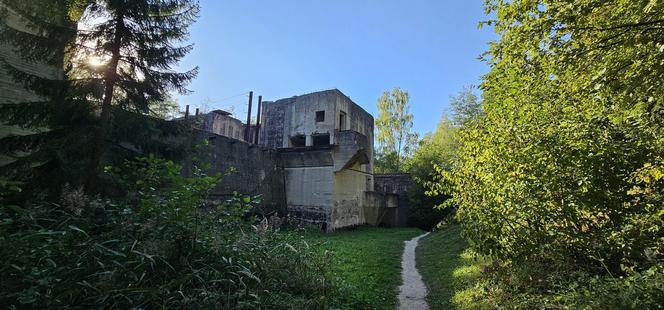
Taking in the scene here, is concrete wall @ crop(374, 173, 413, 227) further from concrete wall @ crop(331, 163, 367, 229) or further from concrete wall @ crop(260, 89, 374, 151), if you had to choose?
concrete wall @ crop(260, 89, 374, 151)

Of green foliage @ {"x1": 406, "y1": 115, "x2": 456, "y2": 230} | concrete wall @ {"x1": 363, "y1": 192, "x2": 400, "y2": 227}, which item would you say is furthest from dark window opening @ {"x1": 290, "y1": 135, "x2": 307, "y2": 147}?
green foliage @ {"x1": 406, "y1": 115, "x2": 456, "y2": 230}

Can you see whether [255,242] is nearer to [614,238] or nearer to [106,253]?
[106,253]

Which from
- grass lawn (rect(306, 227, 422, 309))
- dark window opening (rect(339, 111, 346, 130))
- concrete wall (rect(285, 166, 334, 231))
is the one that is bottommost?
grass lawn (rect(306, 227, 422, 309))

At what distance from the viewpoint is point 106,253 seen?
3135mm

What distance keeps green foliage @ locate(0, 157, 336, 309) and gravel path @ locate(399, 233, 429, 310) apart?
2051 millimetres

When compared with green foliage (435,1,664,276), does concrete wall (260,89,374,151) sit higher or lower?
higher

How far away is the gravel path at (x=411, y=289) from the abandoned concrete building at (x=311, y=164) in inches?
285

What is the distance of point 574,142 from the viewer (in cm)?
430

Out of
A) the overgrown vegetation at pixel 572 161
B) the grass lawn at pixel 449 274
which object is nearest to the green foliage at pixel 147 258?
the grass lawn at pixel 449 274

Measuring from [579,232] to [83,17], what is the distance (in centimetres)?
830

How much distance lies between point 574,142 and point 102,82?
23.5ft

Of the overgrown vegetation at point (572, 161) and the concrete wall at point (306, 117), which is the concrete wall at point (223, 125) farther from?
the overgrown vegetation at point (572, 161)

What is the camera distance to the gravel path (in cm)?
586

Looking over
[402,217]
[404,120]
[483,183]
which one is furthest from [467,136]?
[404,120]
